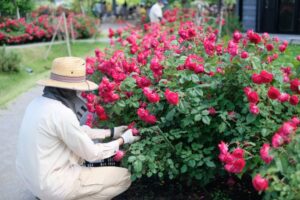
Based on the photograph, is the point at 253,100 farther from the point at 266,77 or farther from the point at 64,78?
the point at 64,78

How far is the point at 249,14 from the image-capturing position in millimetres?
16359

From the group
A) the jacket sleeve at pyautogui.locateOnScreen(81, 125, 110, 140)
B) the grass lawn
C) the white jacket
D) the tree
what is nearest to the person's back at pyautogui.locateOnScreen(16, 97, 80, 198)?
the white jacket

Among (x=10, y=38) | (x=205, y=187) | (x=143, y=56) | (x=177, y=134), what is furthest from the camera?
(x=10, y=38)

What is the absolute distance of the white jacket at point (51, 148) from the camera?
340 centimetres

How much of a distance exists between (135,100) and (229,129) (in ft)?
2.86

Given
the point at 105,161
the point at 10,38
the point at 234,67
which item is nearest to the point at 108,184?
the point at 105,161

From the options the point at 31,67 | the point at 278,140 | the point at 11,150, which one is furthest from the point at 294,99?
the point at 31,67

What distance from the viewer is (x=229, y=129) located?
139 inches

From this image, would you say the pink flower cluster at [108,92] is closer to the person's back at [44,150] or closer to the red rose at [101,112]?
the red rose at [101,112]

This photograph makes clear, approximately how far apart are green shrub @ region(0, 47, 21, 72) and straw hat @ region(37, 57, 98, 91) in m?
7.92

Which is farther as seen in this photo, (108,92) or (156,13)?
(156,13)

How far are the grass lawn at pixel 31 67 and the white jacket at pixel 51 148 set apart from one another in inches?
198

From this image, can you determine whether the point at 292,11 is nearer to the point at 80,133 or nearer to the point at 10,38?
the point at 10,38

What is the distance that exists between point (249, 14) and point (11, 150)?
40.7ft
